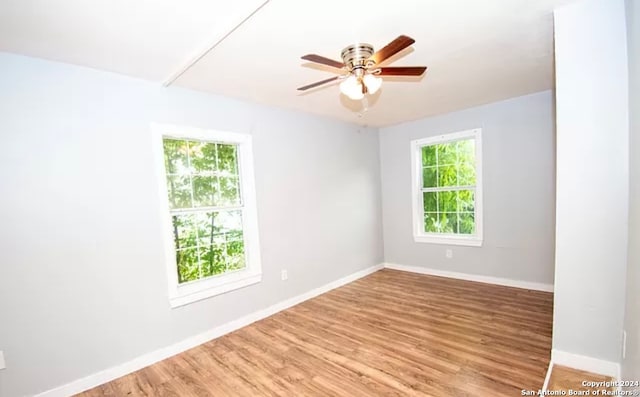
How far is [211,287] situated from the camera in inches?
112

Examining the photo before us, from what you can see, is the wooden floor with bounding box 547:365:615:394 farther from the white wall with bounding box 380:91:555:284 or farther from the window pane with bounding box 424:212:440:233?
the window pane with bounding box 424:212:440:233

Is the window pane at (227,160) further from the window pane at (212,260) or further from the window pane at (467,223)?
the window pane at (467,223)

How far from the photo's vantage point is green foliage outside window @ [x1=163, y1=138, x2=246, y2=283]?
109 inches

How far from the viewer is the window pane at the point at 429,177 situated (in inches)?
176

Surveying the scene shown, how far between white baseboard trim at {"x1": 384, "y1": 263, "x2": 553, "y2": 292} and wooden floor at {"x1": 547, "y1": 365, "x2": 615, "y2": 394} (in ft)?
6.49

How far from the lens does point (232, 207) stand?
3.14 metres

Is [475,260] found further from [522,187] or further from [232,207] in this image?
[232,207]

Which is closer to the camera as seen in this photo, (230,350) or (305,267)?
(230,350)

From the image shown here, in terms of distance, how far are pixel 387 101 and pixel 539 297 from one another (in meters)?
2.90

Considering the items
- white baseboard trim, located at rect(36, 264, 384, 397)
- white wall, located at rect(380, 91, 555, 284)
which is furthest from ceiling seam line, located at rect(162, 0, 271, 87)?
white wall, located at rect(380, 91, 555, 284)

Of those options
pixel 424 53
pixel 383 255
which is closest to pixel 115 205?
pixel 424 53

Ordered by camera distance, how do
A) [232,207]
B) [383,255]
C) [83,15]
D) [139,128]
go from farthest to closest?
1. [383,255]
2. [232,207]
3. [139,128]
4. [83,15]

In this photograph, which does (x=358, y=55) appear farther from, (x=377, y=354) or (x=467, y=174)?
(x=467, y=174)

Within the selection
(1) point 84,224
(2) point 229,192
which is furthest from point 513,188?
(1) point 84,224
